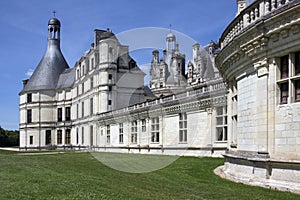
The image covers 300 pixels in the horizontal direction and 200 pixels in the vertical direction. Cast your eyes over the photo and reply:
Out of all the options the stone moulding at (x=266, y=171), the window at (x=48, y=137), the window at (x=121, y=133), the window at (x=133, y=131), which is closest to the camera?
the stone moulding at (x=266, y=171)

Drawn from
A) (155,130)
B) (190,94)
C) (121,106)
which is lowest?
(155,130)

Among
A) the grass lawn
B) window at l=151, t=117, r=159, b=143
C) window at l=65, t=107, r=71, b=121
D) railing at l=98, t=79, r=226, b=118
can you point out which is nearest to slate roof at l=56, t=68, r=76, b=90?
window at l=65, t=107, r=71, b=121

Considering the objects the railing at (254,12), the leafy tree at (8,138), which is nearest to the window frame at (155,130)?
the railing at (254,12)

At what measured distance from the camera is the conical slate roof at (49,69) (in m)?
56.9

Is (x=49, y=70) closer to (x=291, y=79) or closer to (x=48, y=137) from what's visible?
(x=48, y=137)

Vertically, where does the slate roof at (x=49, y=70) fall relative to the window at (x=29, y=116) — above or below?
above

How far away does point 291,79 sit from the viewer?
795 centimetres

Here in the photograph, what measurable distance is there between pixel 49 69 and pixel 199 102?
4094 cm

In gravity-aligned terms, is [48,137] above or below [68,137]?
below

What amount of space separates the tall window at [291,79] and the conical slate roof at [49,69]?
51.2 meters

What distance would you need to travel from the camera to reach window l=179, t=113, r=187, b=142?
23.8 m

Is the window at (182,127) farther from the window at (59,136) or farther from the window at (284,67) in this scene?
the window at (59,136)

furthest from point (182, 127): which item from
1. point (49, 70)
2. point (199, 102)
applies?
point (49, 70)

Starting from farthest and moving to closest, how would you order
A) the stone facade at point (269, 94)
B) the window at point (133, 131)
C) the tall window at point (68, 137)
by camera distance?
the tall window at point (68, 137)
the window at point (133, 131)
the stone facade at point (269, 94)
